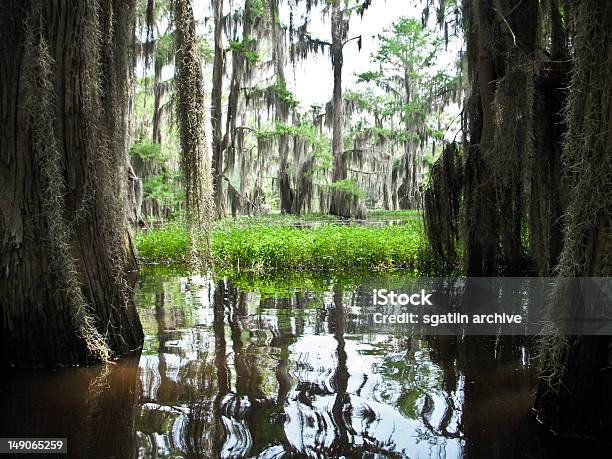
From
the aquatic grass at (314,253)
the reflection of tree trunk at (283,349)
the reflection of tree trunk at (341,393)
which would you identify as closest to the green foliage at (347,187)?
the aquatic grass at (314,253)

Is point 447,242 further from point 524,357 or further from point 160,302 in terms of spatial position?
point 160,302

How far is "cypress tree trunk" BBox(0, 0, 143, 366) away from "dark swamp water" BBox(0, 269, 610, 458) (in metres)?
0.31

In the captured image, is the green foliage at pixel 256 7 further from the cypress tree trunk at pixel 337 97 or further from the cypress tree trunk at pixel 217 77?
the cypress tree trunk at pixel 337 97

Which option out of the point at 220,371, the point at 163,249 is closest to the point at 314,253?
the point at 163,249

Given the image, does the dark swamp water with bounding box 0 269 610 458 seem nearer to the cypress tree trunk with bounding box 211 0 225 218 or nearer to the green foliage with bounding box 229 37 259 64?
the cypress tree trunk with bounding box 211 0 225 218

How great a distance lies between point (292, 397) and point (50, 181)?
2411 mm

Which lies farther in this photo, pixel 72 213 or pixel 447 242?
pixel 447 242

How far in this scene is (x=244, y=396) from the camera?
12.9 feet

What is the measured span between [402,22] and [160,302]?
24.4 meters

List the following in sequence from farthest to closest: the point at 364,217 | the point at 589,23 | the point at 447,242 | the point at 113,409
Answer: the point at 364,217 < the point at 447,242 < the point at 113,409 < the point at 589,23

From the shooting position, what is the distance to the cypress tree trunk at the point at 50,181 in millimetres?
4352

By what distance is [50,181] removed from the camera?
4352 mm

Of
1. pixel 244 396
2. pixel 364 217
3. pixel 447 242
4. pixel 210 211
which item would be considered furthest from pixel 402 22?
pixel 244 396

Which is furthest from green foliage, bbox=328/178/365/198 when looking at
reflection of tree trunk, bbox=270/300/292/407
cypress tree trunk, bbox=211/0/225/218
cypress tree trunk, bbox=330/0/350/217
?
reflection of tree trunk, bbox=270/300/292/407
